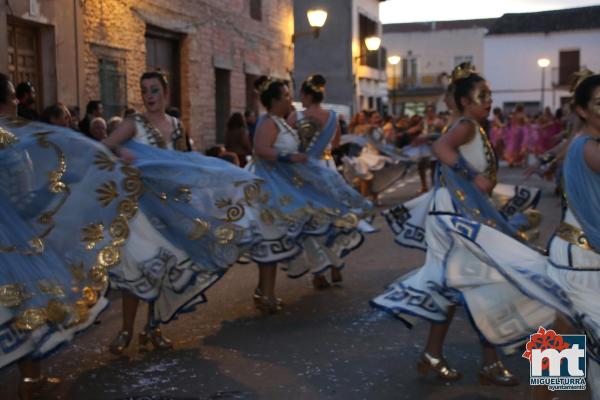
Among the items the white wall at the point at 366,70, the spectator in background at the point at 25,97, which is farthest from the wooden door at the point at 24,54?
the white wall at the point at 366,70

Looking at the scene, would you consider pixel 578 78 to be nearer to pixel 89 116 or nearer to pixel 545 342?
pixel 545 342

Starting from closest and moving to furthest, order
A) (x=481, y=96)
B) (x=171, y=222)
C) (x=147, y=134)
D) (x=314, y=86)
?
(x=481, y=96)
(x=171, y=222)
(x=147, y=134)
(x=314, y=86)

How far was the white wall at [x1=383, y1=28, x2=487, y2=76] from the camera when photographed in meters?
63.8

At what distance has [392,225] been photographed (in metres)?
5.74

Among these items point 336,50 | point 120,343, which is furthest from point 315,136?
point 336,50

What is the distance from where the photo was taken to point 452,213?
440cm

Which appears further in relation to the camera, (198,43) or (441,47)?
(441,47)

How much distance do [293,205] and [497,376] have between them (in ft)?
8.27

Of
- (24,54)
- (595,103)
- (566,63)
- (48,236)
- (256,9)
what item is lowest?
(48,236)

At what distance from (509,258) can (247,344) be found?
225 cm

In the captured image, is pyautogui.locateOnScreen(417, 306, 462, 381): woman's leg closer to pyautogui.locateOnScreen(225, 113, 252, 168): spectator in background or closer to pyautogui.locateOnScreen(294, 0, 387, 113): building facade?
pyautogui.locateOnScreen(225, 113, 252, 168): spectator in background

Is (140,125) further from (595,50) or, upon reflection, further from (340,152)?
(595,50)

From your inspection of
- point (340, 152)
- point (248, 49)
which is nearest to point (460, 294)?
point (340, 152)

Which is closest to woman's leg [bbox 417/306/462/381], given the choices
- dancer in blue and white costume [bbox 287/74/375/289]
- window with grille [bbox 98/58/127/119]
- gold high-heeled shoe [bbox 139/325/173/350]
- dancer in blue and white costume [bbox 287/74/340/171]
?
gold high-heeled shoe [bbox 139/325/173/350]
